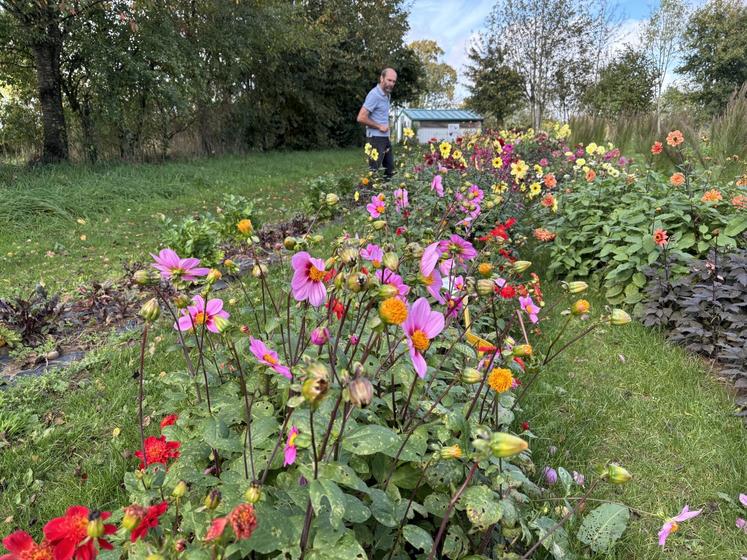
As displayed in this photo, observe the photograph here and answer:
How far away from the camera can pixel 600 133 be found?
689 centimetres

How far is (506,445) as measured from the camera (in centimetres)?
62

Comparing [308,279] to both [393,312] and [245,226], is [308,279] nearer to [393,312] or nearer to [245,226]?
[245,226]

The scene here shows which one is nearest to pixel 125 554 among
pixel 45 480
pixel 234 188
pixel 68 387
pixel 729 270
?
pixel 45 480

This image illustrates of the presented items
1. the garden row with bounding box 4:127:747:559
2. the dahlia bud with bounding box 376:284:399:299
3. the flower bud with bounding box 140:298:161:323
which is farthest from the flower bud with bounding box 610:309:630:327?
the flower bud with bounding box 140:298:161:323

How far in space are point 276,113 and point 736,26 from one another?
60.4ft

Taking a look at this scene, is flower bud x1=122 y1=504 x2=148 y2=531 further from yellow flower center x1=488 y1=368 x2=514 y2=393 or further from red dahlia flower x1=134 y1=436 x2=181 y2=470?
yellow flower center x1=488 y1=368 x2=514 y2=393

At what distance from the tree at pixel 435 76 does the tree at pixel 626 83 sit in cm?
2754

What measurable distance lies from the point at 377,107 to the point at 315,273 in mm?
4432

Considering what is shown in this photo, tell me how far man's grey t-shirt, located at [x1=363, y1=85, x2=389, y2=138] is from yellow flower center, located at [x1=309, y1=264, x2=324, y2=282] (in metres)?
4.35

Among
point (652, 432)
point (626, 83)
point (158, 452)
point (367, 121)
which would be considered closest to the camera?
point (158, 452)

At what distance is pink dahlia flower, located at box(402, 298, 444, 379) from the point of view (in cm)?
78

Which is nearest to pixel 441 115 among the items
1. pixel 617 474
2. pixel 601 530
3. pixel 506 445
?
pixel 601 530

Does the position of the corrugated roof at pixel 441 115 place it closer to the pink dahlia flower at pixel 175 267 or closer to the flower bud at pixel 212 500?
the pink dahlia flower at pixel 175 267

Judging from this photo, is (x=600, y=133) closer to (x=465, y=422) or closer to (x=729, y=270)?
(x=729, y=270)
